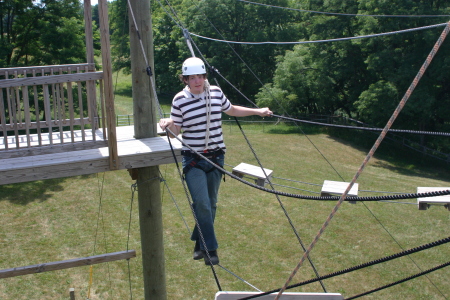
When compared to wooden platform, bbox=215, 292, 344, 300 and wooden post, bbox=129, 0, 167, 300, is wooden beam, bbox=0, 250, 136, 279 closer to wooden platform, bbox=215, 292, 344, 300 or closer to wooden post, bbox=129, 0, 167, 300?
wooden post, bbox=129, 0, 167, 300

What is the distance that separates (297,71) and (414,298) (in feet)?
77.7

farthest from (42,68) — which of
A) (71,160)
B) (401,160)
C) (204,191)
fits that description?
(401,160)

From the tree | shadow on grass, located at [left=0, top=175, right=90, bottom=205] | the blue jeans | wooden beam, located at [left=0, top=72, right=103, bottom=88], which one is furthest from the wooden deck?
Answer: the tree

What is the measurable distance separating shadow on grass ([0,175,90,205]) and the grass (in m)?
0.04

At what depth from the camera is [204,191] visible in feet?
14.8

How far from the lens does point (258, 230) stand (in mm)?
15406

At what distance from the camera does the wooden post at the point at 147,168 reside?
581cm

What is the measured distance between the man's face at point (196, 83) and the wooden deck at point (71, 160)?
113 centimetres

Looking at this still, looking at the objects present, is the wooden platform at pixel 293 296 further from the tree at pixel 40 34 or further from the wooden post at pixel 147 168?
the tree at pixel 40 34

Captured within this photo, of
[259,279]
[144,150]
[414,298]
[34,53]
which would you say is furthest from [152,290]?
[34,53]

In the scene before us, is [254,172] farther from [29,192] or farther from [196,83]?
[29,192]

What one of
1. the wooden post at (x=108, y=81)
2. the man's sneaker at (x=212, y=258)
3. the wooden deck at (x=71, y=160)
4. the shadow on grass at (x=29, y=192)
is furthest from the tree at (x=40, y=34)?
the man's sneaker at (x=212, y=258)

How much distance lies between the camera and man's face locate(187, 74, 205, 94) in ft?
14.7

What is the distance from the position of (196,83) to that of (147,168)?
1.79 metres
